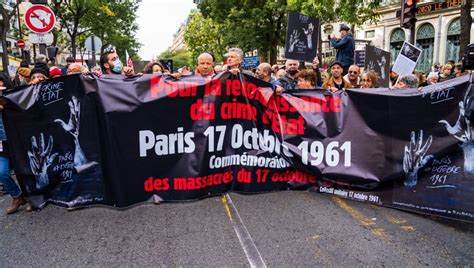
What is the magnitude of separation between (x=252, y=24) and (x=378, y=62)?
21302 millimetres

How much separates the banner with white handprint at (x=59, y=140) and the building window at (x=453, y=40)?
93.0 ft

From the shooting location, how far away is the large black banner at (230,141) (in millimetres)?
4551

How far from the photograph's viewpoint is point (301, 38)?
26.5 ft

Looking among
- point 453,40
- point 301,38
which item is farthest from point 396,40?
point 301,38

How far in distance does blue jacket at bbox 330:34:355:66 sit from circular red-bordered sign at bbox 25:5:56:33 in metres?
6.18

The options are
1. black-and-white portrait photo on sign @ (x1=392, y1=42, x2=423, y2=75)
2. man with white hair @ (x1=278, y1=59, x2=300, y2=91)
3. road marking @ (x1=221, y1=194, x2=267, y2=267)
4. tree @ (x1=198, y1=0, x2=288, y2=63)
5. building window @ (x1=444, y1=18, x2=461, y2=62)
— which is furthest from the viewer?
tree @ (x1=198, y1=0, x2=288, y2=63)

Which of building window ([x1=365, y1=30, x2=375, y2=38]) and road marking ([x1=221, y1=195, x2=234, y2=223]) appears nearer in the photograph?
road marking ([x1=221, y1=195, x2=234, y2=223])

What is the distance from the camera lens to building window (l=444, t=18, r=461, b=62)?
26953 millimetres

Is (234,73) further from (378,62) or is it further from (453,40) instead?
(453,40)

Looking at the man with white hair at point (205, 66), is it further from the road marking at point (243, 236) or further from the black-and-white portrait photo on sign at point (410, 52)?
the black-and-white portrait photo on sign at point (410, 52)

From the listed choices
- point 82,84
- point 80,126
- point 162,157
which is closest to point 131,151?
point 162,157

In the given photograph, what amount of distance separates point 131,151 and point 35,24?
5575 mm

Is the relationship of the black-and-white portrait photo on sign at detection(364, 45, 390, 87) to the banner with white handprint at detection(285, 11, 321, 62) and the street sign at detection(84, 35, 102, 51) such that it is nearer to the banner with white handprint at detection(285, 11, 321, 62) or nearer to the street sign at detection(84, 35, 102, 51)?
the banner with white handprint at detection(285, 11, 321, 62)

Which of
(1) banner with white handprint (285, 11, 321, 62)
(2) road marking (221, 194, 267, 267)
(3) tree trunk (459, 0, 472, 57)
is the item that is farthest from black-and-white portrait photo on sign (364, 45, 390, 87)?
(3) tree trunk (459, 0, 472, 57)
